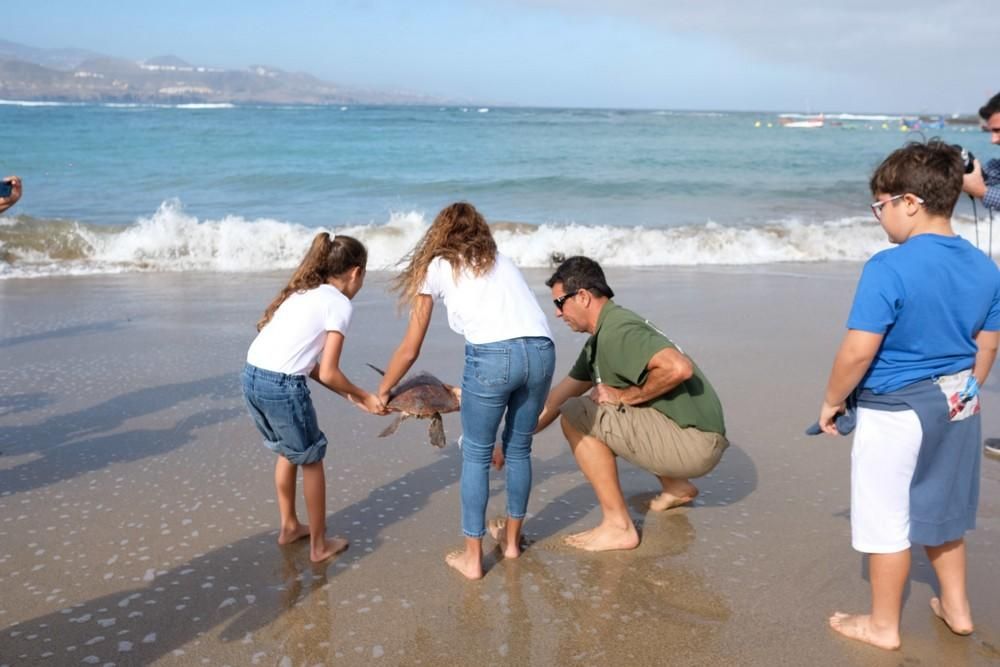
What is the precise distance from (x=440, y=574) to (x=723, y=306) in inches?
234

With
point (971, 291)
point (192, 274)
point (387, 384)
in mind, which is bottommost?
point (192, 274)

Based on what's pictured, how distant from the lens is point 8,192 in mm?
4723

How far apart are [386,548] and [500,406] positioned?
0.93 m

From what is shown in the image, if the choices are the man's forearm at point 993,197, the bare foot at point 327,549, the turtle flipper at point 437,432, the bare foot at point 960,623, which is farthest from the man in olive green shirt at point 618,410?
the man's forearm at point 993,197

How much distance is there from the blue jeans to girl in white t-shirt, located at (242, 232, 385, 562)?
53cm

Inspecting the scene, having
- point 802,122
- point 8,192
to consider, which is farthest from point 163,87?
point 8,192

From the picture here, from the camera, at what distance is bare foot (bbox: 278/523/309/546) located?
385 centimetres

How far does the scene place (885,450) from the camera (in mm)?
2846

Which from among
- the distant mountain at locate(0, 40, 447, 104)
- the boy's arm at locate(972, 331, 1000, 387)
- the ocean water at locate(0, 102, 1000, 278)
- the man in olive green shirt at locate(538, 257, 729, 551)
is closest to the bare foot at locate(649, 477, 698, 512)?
the man in olive green shirt at locate(538, 257, 729, 551)

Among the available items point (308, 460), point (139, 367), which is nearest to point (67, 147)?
point (139, 367)

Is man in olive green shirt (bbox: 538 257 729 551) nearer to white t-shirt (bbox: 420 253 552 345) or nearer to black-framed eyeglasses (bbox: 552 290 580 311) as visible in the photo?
black-framed eyeglasses (bbox: 552 290 580 311)

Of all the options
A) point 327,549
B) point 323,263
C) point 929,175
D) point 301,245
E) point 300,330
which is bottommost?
point 301,245

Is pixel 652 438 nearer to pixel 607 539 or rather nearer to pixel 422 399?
pixel 607 539

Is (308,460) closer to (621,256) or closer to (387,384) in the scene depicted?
(387,384)
